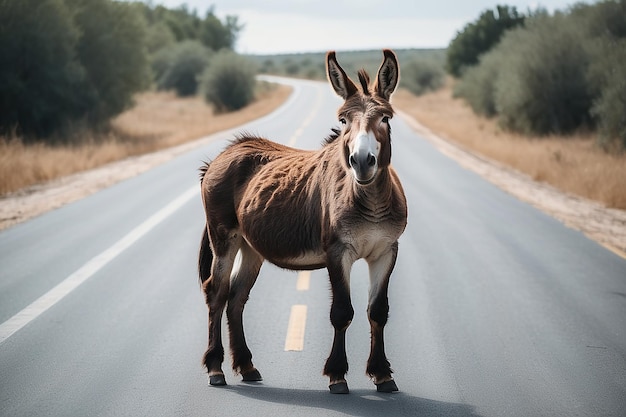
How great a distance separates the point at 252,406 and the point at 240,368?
1.91 ft

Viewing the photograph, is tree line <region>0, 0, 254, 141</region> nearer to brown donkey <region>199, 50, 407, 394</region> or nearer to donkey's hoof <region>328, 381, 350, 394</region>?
brown donkey <region>199, 50, 407, 394</region>

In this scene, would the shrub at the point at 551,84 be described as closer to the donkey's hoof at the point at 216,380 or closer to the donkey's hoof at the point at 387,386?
the donkey's hoof at the point at 387,386

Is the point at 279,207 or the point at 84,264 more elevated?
the point at 279,207

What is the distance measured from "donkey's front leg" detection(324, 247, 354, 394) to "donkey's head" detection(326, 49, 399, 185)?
62cm

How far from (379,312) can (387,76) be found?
1.53 m

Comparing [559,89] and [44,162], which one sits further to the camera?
[559,89]

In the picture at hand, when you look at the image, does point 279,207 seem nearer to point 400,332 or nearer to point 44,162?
point 400,332

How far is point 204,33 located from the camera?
4680 inches

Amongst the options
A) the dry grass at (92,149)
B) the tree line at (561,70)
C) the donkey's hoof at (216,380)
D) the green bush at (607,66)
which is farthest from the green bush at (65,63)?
the donkey's hoof at (216,380)

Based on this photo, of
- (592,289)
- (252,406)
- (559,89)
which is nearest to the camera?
(252,406)

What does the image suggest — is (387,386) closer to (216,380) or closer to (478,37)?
(216,380)

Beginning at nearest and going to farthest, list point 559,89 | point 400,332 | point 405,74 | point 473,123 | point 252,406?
point 252,406 → point 400,332 → point 559,89 → point 473,123 → point 405,74

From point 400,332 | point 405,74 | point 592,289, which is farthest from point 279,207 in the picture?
point 405,74

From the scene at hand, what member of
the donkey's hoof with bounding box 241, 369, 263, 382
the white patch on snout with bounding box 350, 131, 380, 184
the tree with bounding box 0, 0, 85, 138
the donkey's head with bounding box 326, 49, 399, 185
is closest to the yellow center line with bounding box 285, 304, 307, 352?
the donkey's hoof with bounding box 241, 369, 263, 382
